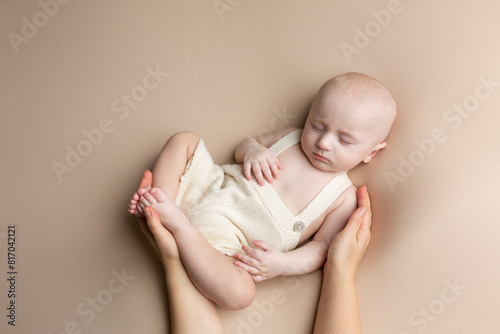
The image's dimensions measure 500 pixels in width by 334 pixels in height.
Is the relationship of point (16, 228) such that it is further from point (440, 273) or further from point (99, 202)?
point (440, 273)

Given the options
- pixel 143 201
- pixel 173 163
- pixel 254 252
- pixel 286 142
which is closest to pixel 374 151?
pixel 286 142

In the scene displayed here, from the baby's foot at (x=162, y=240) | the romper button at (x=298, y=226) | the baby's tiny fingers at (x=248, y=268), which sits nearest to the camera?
the baby's foot at (x=162, y=240)

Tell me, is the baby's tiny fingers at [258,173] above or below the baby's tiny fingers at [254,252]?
above

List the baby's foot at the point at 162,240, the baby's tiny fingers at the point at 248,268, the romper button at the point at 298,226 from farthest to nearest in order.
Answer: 1. the romper button at the point at 298,226
2. the baby's tiny fingers at the point at 248,268
3. the baby's foot at the point at 162,240

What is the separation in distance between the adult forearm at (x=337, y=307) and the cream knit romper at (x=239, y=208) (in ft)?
0.57

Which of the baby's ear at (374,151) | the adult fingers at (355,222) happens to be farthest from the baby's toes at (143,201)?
the baby's ear at (374,151)

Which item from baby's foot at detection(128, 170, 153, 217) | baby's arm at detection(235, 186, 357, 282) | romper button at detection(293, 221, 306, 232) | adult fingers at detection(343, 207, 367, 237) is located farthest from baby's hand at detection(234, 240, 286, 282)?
baby's foot at detection(128, 170, 153, 217)

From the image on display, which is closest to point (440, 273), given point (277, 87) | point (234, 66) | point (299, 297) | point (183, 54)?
point (299, 297)

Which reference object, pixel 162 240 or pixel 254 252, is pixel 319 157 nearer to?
pixel 254 252

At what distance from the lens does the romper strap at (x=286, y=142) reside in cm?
160

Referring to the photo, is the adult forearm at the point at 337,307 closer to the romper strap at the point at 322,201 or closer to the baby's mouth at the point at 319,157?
the romper strap at the point at 322,201

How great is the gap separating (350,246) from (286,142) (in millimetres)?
394

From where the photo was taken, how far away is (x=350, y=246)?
1437 mm

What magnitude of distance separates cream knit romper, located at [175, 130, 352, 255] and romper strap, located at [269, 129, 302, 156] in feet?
0.43
